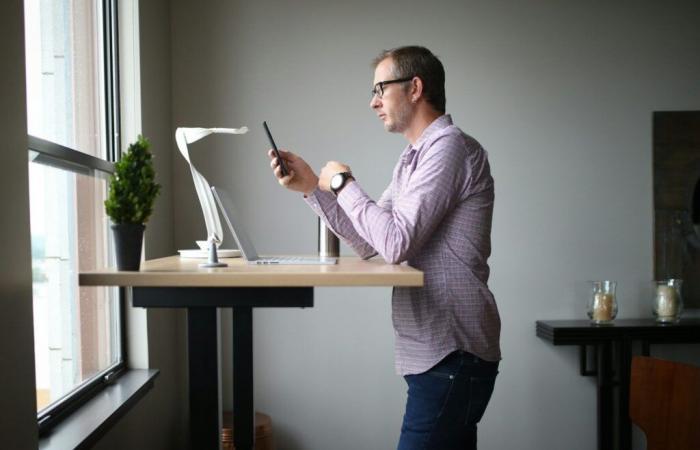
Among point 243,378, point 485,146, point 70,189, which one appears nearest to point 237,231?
point 243,378

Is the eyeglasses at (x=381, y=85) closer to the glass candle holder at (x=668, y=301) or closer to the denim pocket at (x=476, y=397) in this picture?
the denim pocket at (x=476, y=397)

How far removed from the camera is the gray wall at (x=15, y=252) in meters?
1.56

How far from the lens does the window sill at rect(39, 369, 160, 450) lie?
196 cm

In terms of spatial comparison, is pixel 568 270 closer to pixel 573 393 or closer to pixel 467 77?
pixel 573 393

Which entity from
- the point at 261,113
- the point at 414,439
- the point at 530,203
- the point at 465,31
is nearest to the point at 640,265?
the point at 530,203

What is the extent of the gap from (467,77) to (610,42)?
2.54 feet

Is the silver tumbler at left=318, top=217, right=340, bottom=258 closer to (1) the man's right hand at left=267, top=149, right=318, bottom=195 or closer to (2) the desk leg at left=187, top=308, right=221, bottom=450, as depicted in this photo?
(1) the man's right hand at left=267, top=149, right=318, bottom=195

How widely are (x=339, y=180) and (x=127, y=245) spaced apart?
0.53 meters

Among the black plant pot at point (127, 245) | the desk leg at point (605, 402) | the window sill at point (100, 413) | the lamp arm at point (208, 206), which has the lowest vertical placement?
the desk leg at point (605, 402)

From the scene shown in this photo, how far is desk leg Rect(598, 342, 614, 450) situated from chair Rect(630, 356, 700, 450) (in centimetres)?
163

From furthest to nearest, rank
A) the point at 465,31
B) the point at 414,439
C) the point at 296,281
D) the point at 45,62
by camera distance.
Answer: the point at 465,31
the point at 45,62
the point at 414,439
the point at 296,281

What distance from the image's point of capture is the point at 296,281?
135 centimetres

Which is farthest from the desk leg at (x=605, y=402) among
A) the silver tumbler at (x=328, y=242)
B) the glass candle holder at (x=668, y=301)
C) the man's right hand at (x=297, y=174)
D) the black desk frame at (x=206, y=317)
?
the black desk frame at (x=206, y=317)

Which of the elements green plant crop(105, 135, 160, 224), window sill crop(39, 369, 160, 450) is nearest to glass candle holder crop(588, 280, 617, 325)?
window sill crop(39, 369, 160, 450)
